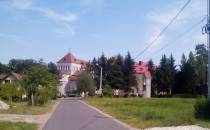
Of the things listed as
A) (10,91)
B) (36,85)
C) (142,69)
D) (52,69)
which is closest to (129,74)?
Answer: (52,69)

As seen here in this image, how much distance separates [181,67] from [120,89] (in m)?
17.1

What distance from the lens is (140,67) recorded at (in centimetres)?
15375

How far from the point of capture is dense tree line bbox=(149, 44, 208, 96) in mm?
105750

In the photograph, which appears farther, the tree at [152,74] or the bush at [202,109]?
the tree at [152,74]

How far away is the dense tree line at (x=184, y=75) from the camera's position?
347ft

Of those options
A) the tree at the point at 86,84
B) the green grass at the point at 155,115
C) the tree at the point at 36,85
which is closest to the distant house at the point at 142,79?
the tree at the point at 86,84

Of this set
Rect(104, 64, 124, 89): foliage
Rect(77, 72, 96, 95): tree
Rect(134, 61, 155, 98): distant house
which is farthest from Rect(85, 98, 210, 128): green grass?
Rect(134, 61, 155, 98): distant house

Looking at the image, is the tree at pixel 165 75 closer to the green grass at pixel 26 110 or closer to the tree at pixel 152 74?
the tree at pixel 152 74

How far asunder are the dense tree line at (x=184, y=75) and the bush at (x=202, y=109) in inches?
2994

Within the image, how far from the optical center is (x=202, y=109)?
25.7m

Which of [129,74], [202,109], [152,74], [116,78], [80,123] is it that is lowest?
[80,123]

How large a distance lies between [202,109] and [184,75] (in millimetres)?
85832

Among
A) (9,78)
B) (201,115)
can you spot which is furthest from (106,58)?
(201,115)

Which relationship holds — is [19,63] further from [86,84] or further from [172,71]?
[172,71]
